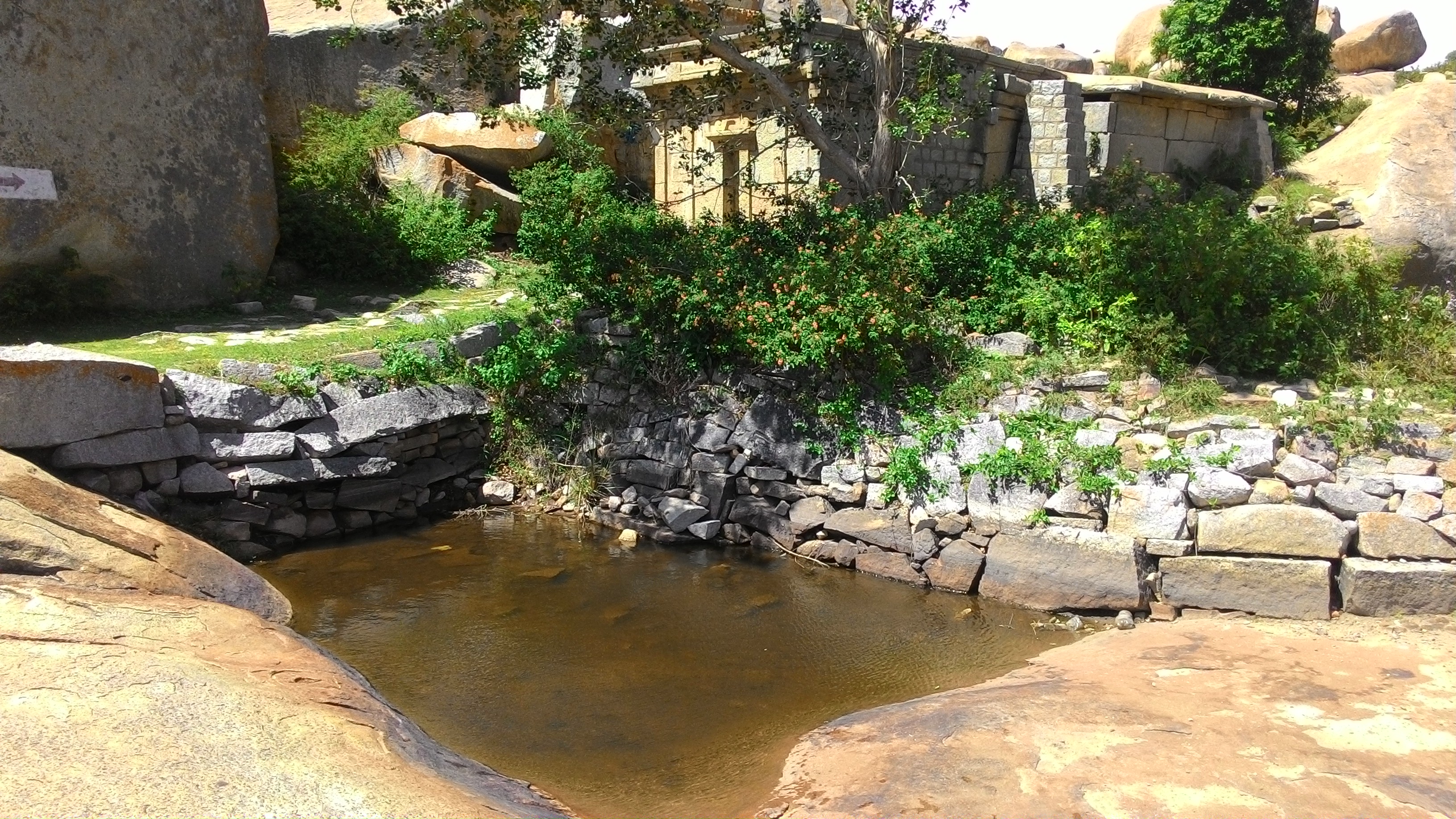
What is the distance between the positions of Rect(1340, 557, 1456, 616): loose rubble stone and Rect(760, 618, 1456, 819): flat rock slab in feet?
0.85

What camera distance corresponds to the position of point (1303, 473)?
6770 mm

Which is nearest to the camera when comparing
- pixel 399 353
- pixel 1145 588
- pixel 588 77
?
pixel 1145 588

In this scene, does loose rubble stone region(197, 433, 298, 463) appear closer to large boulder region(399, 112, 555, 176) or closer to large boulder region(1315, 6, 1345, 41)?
large boulder region(399, 112, 555, 176)

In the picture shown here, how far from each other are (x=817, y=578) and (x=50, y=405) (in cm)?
571

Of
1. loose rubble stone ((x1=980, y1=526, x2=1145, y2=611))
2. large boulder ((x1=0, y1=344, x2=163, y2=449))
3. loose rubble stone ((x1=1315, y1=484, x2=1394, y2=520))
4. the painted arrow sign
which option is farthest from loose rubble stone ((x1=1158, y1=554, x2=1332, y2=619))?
the painted arrow sign

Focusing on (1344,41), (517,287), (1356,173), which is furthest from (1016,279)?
(1344,41)

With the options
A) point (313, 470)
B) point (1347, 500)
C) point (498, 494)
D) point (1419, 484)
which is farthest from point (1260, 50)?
point (313, 470)

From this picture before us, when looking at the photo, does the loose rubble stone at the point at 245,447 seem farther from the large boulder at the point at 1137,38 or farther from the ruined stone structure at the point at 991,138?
the large boulder at the point at 1137,38

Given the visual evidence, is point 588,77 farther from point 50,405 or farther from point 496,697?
point 496,697

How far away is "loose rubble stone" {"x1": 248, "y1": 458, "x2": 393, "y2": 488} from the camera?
27.1 ft

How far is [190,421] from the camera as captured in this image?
8023mm

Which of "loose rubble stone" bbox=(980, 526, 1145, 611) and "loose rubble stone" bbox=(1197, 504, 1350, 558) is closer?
"loose rubble stone" bbox=(1197, 504, 1350, 558)

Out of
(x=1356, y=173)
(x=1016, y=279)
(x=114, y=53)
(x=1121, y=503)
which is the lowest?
(x=1121, y=503)

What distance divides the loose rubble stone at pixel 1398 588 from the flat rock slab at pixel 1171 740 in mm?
259
